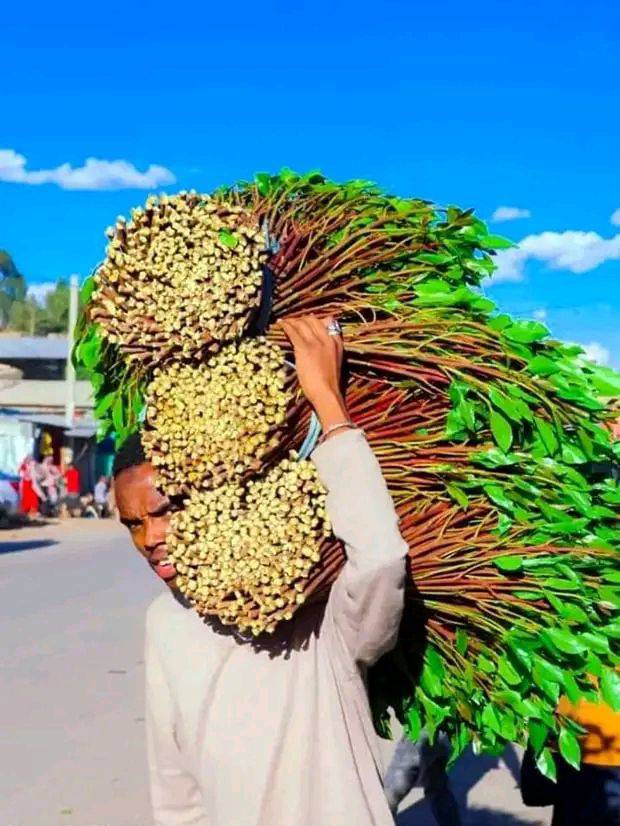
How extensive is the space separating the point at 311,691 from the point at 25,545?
18.1m

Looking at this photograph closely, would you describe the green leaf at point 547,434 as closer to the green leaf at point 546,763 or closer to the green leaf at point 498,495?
the green leaf at point 498,495

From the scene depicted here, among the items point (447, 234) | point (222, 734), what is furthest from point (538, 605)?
point (447, 234)

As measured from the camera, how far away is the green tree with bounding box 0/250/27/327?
58.0m

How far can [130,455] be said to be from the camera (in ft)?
7.02

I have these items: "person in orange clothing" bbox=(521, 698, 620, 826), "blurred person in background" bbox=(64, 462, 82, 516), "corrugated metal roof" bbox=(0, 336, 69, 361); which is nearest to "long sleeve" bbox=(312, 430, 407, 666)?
"person in orange clothing" bbox=(521, 698, 620, 826)

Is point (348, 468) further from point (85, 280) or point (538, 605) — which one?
point (85, 280)

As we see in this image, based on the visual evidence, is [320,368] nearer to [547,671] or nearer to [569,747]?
[547,671]

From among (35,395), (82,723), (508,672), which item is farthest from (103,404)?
(35,395)

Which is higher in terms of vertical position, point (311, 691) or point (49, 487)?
point (311, 691)

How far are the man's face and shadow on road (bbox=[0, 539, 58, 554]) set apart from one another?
16.8 m

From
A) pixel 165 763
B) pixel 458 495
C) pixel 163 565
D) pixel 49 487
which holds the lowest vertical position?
pixel 49 487

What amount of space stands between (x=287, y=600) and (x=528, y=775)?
5.94 feet

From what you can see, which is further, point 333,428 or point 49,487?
point 49,487

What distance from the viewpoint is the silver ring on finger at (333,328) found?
2.10m
